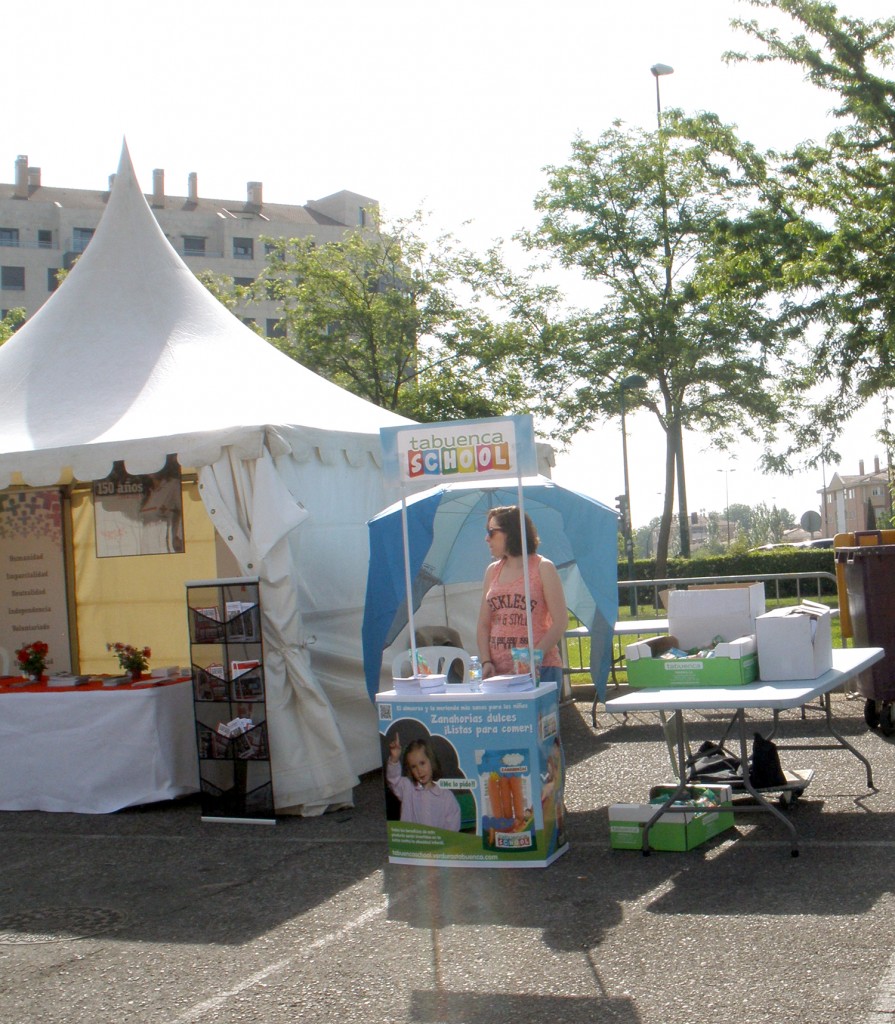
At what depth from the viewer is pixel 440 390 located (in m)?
26.8

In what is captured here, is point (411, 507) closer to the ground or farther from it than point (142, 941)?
farther from it

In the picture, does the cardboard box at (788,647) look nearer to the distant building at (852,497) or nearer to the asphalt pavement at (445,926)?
the asphalt pavement at (445,926)

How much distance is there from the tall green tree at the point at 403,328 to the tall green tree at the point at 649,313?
231cm

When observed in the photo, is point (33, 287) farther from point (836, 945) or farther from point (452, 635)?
point (836, 945)

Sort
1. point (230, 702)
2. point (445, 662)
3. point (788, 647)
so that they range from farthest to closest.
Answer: point (445, 662)
point (230, 702)
point (788, 647)

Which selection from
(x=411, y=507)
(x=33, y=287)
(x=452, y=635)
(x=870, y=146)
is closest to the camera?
(x=411, y=507)

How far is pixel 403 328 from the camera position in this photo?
2694 centimetres

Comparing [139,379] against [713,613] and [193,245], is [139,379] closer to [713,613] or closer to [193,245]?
[713,613]

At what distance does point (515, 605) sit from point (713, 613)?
1.14 metres

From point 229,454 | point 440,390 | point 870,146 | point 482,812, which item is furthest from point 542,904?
point 440,390

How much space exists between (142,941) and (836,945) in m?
2.91

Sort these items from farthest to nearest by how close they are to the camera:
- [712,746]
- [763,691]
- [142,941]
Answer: [712,746]
[763,691]
[142,941]

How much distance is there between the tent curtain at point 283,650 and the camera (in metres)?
7.53

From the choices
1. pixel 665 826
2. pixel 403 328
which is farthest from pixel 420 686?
pixel 403 328
